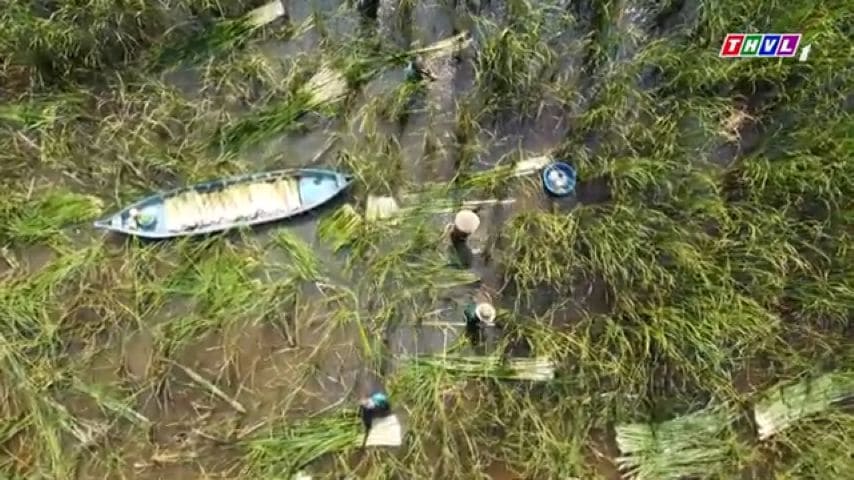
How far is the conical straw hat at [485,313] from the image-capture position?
120 inches

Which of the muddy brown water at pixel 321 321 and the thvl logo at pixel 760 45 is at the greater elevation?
the thvl logo at pixel 760 45

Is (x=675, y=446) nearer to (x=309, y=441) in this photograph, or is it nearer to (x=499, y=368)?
(x=499, y=368)

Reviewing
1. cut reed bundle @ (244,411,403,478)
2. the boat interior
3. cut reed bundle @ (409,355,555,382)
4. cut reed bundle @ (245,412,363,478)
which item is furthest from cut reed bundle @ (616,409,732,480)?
the boat interior

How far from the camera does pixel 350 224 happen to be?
314 cm

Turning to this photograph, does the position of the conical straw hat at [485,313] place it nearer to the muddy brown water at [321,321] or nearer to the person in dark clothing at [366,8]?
the muddy brown water at [321,321]

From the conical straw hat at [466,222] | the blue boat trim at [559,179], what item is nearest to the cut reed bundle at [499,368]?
the conical straw hat at [466,222]

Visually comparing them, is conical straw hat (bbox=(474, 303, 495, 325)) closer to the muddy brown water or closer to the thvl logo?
the muddy brown water

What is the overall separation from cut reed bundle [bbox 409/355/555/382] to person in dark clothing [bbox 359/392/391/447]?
0.18 metres

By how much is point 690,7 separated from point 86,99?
2.56 m

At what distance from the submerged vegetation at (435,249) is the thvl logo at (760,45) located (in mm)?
41

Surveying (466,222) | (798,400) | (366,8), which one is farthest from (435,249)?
(798,400)

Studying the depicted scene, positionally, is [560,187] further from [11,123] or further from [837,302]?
[11,123]

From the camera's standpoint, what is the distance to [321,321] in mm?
3096

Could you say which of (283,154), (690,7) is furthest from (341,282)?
(690,7)
